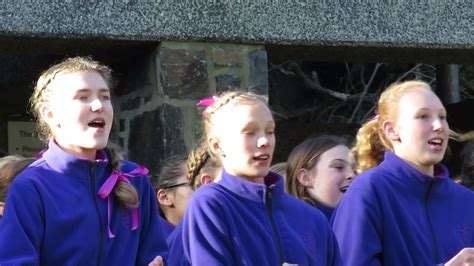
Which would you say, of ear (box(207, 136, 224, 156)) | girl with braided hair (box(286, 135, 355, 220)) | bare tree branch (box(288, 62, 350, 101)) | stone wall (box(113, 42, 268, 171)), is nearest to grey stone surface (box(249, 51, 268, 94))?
stone wall (box(113, 42, 268, 171))

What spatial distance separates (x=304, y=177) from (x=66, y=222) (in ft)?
5.91

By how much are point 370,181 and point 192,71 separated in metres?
1.65

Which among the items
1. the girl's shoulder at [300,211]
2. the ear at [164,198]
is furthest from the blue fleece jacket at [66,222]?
the ear at [164,198]

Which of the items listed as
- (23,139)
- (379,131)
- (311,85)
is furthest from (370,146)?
(311,85)

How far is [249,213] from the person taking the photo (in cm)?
394

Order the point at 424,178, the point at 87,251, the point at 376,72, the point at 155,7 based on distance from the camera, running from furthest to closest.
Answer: the point at 376,72 → the point at 155,7 → the point at 424,178 → the point at 87,251

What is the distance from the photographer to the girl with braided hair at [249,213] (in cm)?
387

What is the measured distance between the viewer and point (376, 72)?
8.91 metres

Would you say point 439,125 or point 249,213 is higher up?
point 439,125

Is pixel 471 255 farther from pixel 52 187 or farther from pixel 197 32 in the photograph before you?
pixel 197 32

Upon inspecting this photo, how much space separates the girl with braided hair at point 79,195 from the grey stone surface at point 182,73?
1546mm

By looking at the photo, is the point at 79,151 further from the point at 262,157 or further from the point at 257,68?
the point at 257,68

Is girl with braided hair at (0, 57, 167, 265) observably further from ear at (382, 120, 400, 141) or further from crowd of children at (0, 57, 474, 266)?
ear at (382, 120, 400, 141)

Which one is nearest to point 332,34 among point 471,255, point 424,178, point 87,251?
point 424,178
